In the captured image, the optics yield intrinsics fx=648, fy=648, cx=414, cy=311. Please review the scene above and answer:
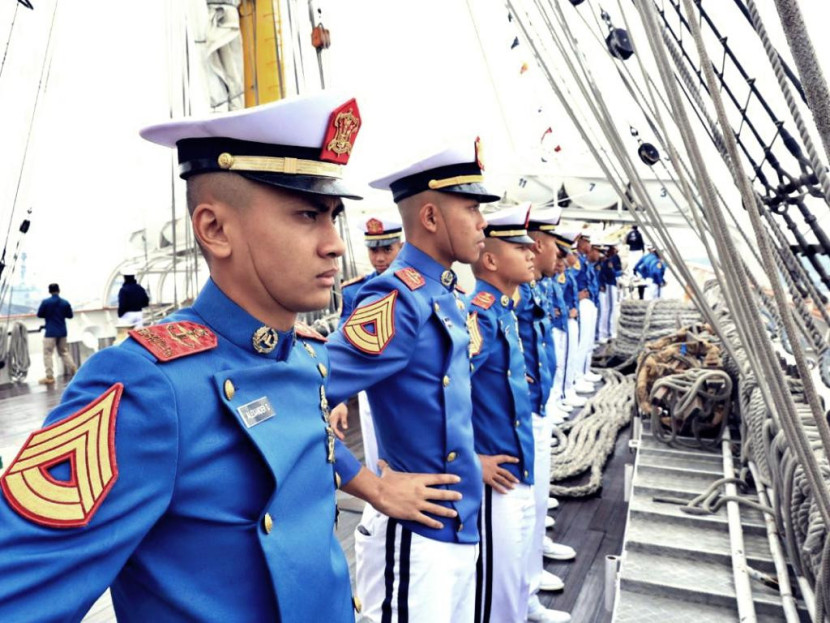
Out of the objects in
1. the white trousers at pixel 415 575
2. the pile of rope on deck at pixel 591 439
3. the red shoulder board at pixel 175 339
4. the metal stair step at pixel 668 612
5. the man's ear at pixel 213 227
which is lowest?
the pile of rope on deck at pixel 591 439

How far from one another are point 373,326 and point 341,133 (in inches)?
28.1

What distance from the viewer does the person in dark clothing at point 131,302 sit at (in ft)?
25.9

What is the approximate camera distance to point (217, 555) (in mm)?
808

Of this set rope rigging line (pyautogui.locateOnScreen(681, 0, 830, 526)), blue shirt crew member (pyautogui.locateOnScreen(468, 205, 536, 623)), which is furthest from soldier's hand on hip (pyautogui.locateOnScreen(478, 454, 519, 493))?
rope rigging line (pyautogui.locateOnScreen(681, 0, 830, 526))

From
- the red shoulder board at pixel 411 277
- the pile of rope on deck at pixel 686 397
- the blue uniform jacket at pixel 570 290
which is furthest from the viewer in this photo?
the blue uniform jacket at pixel 570 290

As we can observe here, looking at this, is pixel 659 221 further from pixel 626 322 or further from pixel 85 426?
pixel 626 322

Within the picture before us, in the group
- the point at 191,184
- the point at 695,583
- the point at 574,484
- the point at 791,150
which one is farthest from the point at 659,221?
the point at 574,484

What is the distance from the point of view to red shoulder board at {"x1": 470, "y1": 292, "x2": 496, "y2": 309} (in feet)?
7.66

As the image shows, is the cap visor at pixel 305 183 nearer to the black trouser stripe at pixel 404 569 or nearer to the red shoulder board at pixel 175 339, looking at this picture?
the red shoulder board at pixel 175 339

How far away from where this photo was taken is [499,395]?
87.7 inches

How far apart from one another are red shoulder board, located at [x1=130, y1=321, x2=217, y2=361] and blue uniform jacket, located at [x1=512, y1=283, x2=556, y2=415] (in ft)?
7.32

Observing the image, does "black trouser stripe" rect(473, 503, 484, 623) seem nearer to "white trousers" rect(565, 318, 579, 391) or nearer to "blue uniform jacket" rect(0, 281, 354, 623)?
"blue uniform jacket" rect(0, 281, 354, 623)

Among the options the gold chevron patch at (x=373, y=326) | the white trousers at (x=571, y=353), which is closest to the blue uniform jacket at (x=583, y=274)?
the white trousers at (x=571, y=353)

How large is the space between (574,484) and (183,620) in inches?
146
